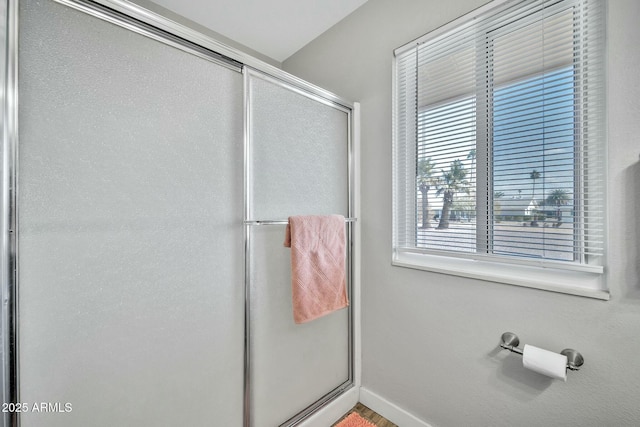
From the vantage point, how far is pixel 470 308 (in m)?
1.23

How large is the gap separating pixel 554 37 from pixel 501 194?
0.63 m

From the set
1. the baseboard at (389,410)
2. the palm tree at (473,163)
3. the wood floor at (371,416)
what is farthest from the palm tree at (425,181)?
the wood floor at (371,416)

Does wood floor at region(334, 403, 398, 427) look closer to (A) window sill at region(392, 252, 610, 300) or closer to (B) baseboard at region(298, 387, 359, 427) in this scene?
(B) baseboard at region(298, 387, 359, 427)

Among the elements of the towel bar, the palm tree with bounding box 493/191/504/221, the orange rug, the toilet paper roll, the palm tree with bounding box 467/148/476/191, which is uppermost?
the palm tree with bounding box 467/148/476/191

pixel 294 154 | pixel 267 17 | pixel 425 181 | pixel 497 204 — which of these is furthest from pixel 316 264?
pixel 267 17

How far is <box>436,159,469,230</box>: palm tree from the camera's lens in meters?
1.28

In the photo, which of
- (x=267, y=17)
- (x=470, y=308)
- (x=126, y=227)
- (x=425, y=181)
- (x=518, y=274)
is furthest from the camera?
(x=267, y=17)

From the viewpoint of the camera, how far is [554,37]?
1.03 m

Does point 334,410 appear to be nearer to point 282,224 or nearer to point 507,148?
point 282,224

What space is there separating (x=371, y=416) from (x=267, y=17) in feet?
8.44

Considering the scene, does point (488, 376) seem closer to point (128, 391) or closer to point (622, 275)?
point (622, 275)

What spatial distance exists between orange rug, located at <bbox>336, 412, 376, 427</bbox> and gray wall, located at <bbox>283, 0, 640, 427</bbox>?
0.17m

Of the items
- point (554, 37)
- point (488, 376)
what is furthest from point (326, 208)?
point (554, 37)

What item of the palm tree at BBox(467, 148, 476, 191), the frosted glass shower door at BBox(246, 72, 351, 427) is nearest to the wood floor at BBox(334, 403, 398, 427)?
the frosted glass shower door at BBox(246, 72, 351, 427)
